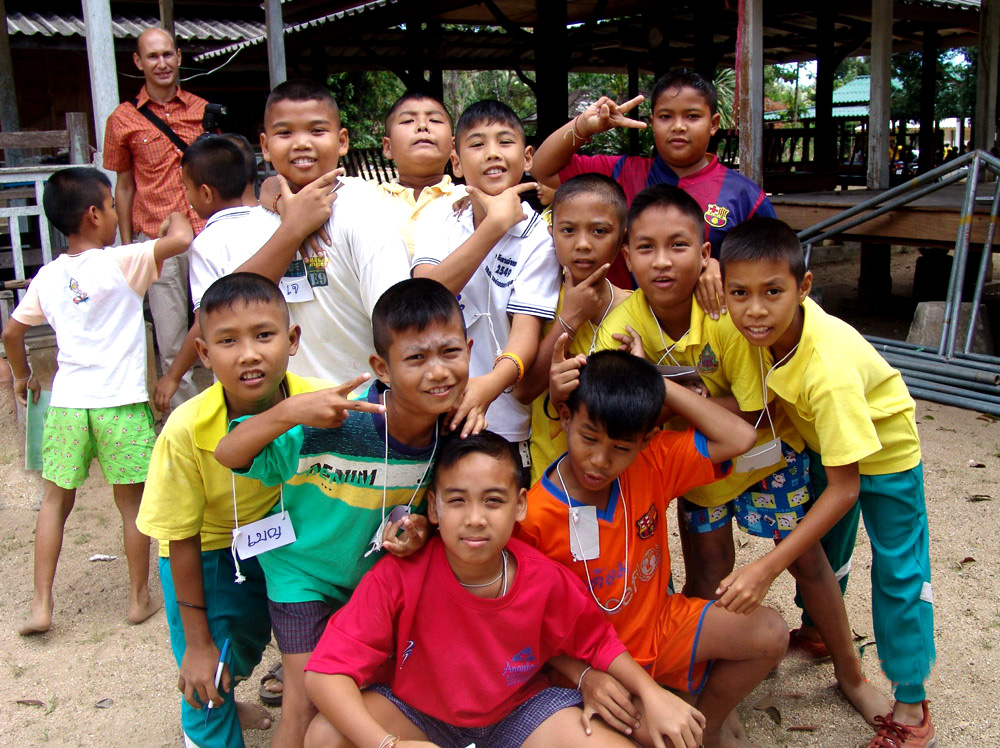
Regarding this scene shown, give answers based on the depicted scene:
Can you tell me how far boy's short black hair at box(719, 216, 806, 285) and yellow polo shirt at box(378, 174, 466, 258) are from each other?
2.88 feet

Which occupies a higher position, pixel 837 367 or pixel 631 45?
pixel 631 45

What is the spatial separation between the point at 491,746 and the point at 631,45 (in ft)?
42.0

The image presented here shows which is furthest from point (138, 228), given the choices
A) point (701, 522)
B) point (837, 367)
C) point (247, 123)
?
point (247, 123)

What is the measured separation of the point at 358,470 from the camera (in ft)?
6.91

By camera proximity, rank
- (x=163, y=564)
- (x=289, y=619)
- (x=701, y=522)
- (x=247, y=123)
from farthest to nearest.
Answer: (x=247, y=123), (x=701, y=522), (x=163, y=564), (x=289, y=619)

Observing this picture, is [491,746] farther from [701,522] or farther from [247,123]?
[247,123]

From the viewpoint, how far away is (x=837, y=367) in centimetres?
217

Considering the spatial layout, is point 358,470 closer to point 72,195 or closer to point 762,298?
point 762,298

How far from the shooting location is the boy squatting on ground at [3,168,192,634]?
3367 millimetres

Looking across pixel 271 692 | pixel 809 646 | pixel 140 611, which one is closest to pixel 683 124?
pixel 809 646

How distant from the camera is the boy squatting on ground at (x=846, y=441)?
84.0 inches

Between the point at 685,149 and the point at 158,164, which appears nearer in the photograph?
the point at 685,149

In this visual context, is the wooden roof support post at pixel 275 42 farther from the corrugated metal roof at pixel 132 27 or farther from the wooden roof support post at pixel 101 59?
the corrugated metal roof at pixel 132 27

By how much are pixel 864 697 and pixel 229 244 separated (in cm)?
241
